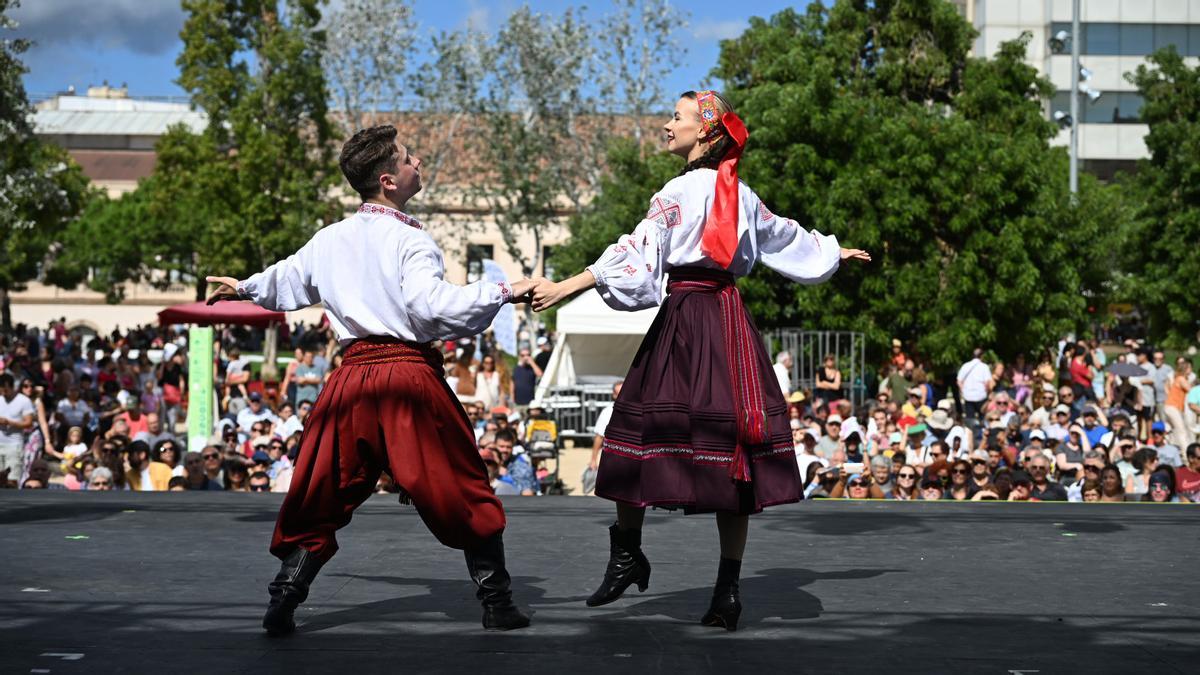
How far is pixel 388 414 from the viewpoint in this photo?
4629 mm

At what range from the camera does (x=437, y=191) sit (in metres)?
41.9

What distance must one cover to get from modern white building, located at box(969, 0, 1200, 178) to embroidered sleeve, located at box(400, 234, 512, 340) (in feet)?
176

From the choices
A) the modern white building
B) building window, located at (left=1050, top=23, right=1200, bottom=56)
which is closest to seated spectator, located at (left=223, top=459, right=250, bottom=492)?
the modern white building

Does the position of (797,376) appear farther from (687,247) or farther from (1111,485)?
(687,247)

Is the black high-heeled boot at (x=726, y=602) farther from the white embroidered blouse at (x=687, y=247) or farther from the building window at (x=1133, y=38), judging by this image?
the building window at (x=1133, y=38)

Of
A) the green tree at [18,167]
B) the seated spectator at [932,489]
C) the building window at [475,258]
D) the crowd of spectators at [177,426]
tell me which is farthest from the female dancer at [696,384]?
the building window at [475,258]

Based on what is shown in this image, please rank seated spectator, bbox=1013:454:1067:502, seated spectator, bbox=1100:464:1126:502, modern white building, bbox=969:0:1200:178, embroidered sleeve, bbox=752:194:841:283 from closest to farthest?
embroidered sleeve, bbox=752:194:841:283 < seated spectator, bbox=1100:464:1126:502 < seated spectator, bbox=1013:454:1067:502 < modern white building, bbox=969:0:1200:178

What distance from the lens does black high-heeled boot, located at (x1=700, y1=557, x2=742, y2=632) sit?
15.3 feet

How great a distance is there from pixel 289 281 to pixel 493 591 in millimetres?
1158

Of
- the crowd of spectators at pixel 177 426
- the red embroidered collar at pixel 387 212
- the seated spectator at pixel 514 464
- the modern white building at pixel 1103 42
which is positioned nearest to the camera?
the red embroidered collar at pixel 387 212

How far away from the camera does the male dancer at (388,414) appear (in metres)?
4.59

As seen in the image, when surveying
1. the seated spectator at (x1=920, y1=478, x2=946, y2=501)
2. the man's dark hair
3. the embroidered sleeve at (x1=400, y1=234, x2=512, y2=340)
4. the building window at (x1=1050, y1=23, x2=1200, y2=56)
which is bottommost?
the seated spectator at (x1=920, y1=478, x2=946, y2=501)

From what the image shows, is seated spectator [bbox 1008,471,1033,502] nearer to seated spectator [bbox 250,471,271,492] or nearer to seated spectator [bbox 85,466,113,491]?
seated spectator [bbox 250,471,271,492]

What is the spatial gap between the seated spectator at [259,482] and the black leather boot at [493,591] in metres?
6.78
